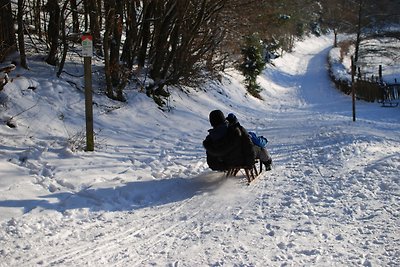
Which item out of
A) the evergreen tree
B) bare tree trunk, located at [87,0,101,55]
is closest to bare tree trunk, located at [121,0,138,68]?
bare tree trunk, located at [87,0,101,55]

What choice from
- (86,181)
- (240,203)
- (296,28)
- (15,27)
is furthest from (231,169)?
(296,28)

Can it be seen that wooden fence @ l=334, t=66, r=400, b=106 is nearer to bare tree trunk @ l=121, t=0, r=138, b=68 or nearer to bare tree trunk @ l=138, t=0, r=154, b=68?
bare tree trunk @ l=138, t=0, r=154, b=68

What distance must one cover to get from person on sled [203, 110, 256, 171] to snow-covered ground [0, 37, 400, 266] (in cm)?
48

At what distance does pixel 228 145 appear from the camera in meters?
7.69

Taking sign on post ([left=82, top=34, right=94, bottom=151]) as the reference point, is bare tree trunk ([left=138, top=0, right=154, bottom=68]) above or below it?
above

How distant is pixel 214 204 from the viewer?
6895 millimetres

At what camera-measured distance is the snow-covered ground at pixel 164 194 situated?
16.6 ft

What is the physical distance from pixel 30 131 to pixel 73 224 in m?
3.37

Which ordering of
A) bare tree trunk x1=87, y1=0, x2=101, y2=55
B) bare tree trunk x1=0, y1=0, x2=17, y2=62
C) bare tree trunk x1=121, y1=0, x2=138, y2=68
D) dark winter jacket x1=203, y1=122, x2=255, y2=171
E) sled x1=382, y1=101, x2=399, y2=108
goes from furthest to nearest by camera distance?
sled x1=382, y1=101, x2=399, y2=108 < bare tree trunk x1=121, y1=0, x2=138, y2=68 < bare tree trunk x1=87, y1=0, x2=101, y2=55 < bare tree trunk x1=0, y1=0, x2=17, y2=62 < dark winter jacket x1=203, y1=122, x2=255, y2=171

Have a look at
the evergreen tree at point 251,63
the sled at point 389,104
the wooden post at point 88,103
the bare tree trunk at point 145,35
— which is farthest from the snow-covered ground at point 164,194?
the evergreen tree at point 251,63

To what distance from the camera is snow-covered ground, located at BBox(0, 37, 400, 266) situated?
Answer: 506 cm

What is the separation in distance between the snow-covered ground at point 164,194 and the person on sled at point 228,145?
0.48 m

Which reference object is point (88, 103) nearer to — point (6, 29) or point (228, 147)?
point (228, 147)

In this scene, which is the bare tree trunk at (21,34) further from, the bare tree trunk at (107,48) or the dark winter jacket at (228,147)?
the dark winter jacket at (228,147)
